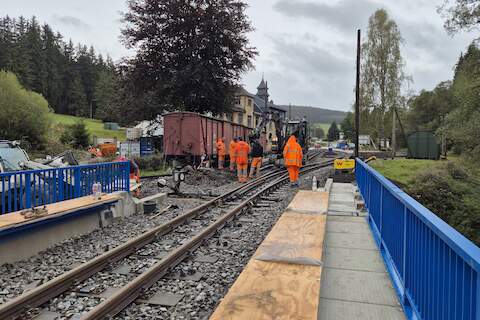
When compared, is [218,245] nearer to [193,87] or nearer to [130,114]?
[193,87]

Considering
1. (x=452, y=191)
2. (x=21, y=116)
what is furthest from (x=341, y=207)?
(x=21, y=116)

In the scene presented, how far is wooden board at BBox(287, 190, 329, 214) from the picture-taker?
8164 millimetres

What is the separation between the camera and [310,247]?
17.1 feet

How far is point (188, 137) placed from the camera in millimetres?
21438

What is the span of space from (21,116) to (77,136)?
768 cm

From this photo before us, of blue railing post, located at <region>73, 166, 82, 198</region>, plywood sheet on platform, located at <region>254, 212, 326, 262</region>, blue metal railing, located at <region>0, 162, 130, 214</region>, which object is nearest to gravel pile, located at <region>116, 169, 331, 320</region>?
plywood sheet on platform, located at <region>254, 212, 326, 262</region>

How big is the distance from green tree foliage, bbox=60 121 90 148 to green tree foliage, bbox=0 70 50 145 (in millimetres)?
4772

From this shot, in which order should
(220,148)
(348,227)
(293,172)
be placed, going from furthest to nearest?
(220,148) < (293,172) < (348,227)

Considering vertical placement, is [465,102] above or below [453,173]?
above

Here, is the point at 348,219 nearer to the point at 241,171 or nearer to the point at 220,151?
the point at 241,171

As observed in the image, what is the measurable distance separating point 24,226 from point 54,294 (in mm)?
1950

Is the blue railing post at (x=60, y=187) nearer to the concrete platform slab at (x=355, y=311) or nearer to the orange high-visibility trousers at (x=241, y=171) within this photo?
the concrete platform slab at (x=355, y=311)

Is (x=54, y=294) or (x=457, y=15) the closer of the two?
(x=54, y=294)

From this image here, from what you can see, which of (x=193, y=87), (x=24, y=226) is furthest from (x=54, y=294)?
(x=193, y=87)
